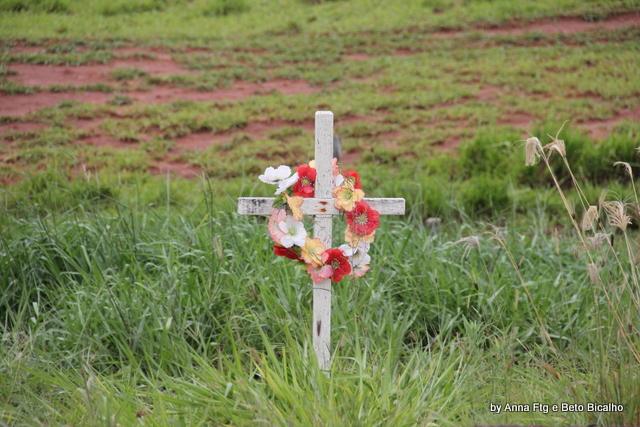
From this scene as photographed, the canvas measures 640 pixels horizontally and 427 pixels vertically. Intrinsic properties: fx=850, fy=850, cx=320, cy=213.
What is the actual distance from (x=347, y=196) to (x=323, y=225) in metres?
0.13

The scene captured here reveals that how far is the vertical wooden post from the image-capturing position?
9.30 feet

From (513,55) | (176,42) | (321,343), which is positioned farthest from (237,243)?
(513,55)

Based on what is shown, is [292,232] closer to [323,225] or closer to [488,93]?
[323,225]

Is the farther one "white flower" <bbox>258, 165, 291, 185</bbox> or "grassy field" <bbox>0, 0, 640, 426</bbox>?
"white flower" <bbox>258, 165, 291, 185</bbox>

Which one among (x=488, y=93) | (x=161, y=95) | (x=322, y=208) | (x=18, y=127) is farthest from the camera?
(x=488, y=93)

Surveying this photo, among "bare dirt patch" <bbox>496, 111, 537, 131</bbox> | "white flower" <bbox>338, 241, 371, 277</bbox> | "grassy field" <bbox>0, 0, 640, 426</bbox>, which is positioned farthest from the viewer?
"bare dirt patch" <bbox>496, 111, 537, 131</bbox>

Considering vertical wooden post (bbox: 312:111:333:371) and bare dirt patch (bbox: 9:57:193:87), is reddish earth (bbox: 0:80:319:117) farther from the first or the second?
vertical wooden post (bbox: 312:111:333:371)

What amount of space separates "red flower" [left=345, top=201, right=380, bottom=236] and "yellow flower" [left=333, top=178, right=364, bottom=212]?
0.09 ft

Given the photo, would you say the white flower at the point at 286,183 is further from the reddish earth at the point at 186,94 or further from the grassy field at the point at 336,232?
the reddish earth at the point at 186,94

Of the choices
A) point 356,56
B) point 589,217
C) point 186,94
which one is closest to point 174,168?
point 186,94

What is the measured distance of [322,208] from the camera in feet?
9.43

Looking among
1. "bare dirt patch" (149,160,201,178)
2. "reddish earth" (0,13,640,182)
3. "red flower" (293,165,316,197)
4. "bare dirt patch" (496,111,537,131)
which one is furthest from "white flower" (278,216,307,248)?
"bare dirt patch" (496,111,537,131)

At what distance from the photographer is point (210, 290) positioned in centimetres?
352

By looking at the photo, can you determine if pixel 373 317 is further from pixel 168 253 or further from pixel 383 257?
pixel 168 253
